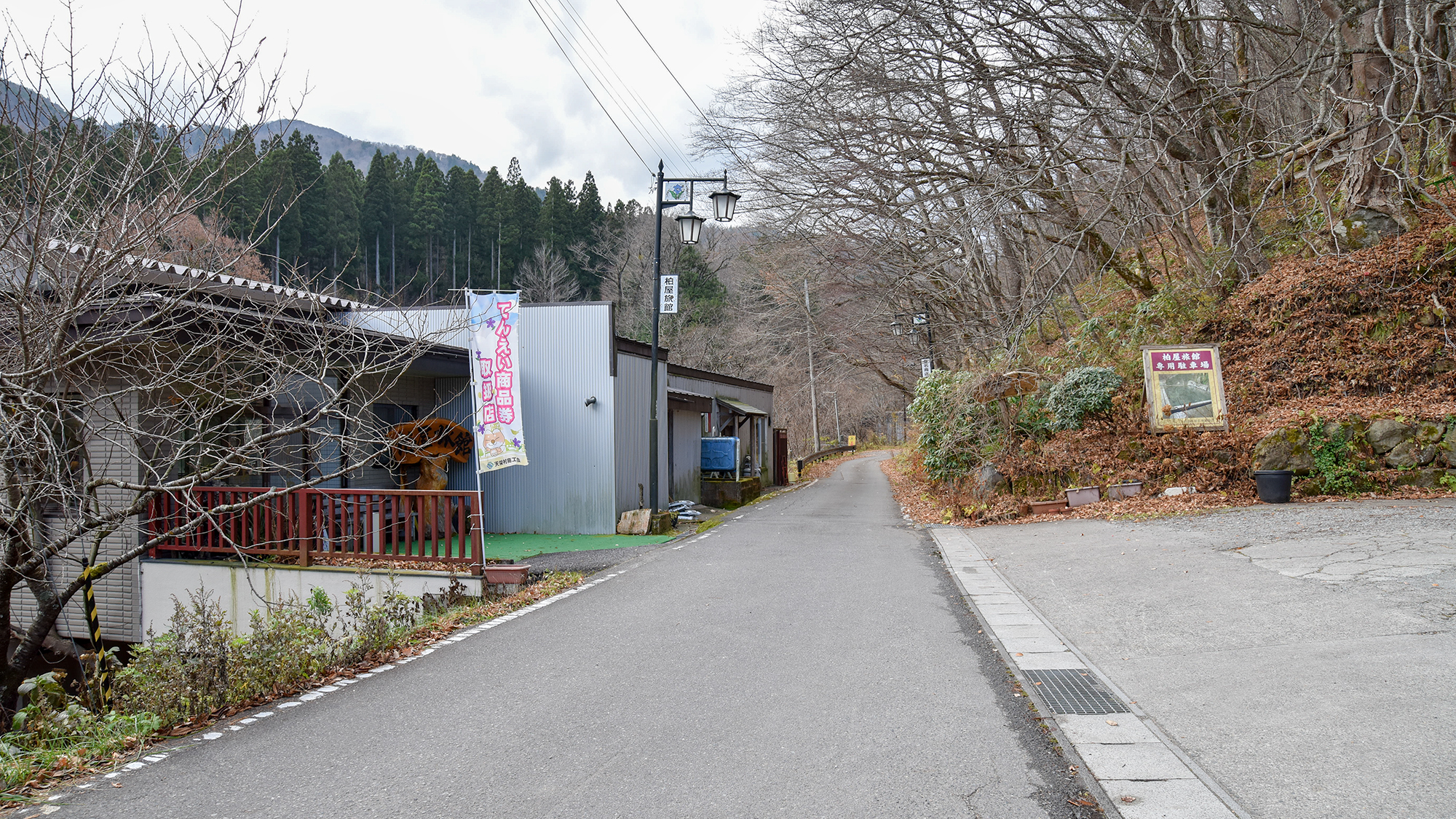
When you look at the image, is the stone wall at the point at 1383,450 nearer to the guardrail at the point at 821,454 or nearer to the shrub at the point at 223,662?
the shrub at the point at 223,662

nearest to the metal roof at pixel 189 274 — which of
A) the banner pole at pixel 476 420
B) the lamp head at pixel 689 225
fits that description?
the banner pole at pixel 476 420

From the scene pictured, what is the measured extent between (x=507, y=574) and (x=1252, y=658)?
675cm

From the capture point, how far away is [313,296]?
6.39m

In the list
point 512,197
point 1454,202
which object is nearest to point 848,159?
point 1454,202

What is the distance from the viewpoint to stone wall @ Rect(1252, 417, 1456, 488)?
10961 millimetres

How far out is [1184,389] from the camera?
1306 centimetres

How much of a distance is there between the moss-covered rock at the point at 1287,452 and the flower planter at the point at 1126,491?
1.66 metres

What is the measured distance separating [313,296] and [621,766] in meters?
4.76

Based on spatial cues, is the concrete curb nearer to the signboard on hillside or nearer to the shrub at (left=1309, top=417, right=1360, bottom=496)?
the shrub at (left=1309, top=417, right=1360, bottom=496)

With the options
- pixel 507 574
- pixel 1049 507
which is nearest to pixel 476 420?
pixel 507 574

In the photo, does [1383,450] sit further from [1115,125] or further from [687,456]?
[687,456]

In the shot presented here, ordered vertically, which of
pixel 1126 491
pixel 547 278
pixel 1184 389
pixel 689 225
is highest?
pixel 547 278

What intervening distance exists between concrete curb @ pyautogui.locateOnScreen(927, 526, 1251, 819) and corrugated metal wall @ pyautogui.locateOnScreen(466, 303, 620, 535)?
8.32 metres

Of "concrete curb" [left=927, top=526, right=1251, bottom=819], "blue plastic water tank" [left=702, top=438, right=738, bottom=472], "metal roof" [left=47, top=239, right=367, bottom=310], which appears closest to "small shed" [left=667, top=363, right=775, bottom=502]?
"blue plastic water tank" [left=702, top=438, right=738, bottom=472]
